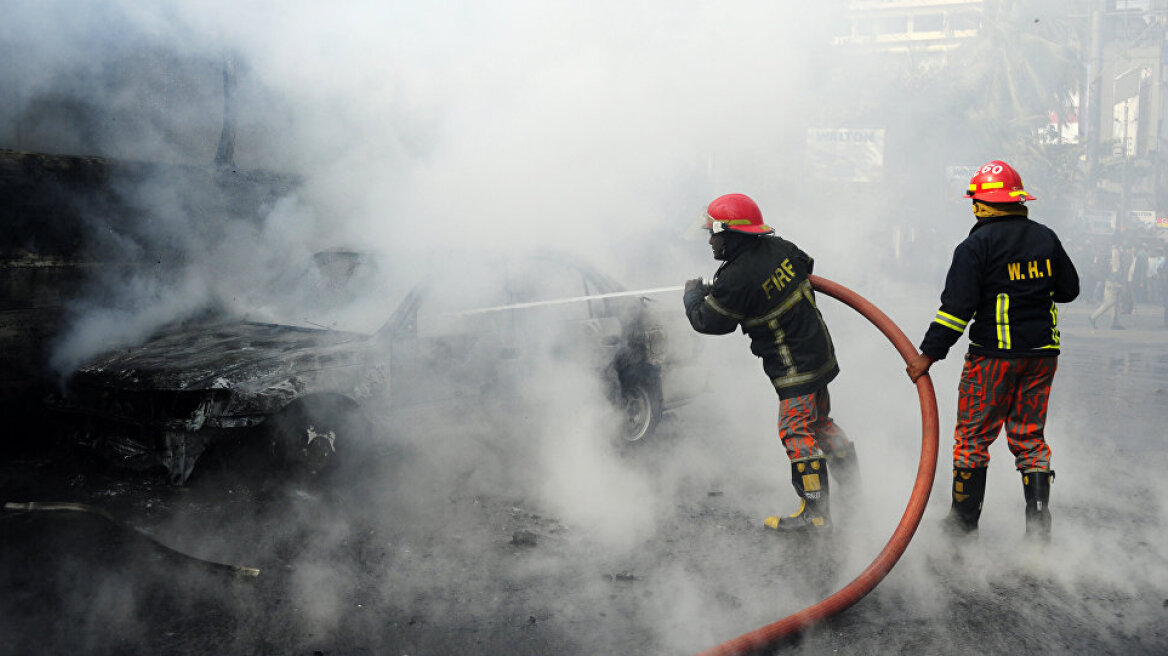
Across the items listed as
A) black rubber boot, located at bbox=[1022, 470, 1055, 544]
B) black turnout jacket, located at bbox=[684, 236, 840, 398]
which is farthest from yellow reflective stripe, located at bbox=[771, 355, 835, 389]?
black rubber boot, located at bbox=[1022, 470, 1055, 544]

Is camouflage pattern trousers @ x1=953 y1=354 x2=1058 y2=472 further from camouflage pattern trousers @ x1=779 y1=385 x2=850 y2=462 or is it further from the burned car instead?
the burned car

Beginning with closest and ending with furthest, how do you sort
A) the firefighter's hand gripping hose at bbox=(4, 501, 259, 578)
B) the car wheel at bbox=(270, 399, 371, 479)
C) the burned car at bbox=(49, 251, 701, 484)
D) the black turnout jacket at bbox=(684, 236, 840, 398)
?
the firefighter's hand gripping hose at bbox=(4, 501, 259, 578)
the black turnout jacket at bbox=(684, 236, 840, 398)
the burned car at bbox=(49, 251, 701, 484)
the car wheel at bbox=(270, 399, 371, 479)

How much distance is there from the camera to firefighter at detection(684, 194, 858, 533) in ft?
12.6

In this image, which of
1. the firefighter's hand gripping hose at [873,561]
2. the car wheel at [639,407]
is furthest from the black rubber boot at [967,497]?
the car wheel at [639,407]

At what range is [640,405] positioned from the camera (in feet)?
18.2

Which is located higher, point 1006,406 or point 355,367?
point 355,367

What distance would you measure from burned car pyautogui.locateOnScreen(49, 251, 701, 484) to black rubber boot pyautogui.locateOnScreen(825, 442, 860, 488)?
5.16 feet

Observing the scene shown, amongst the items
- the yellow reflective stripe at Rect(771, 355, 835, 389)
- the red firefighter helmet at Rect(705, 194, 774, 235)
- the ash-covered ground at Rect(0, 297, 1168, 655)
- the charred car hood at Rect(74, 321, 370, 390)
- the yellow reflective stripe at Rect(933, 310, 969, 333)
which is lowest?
the ash-covered ground at Rect(0, 297, 1168, 655)

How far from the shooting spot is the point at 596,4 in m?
6.66

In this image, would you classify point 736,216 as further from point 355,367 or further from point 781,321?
point 355,367

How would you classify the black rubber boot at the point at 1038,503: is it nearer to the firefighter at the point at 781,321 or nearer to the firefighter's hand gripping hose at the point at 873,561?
the firefighter's hand gripping hose at the point at 873,561

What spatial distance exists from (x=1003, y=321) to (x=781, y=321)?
36.9 inches

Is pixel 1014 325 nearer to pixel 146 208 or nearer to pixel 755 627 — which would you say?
pixel 755 627

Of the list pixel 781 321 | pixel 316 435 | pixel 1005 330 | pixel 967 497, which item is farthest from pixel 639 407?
pixel 1005 330
